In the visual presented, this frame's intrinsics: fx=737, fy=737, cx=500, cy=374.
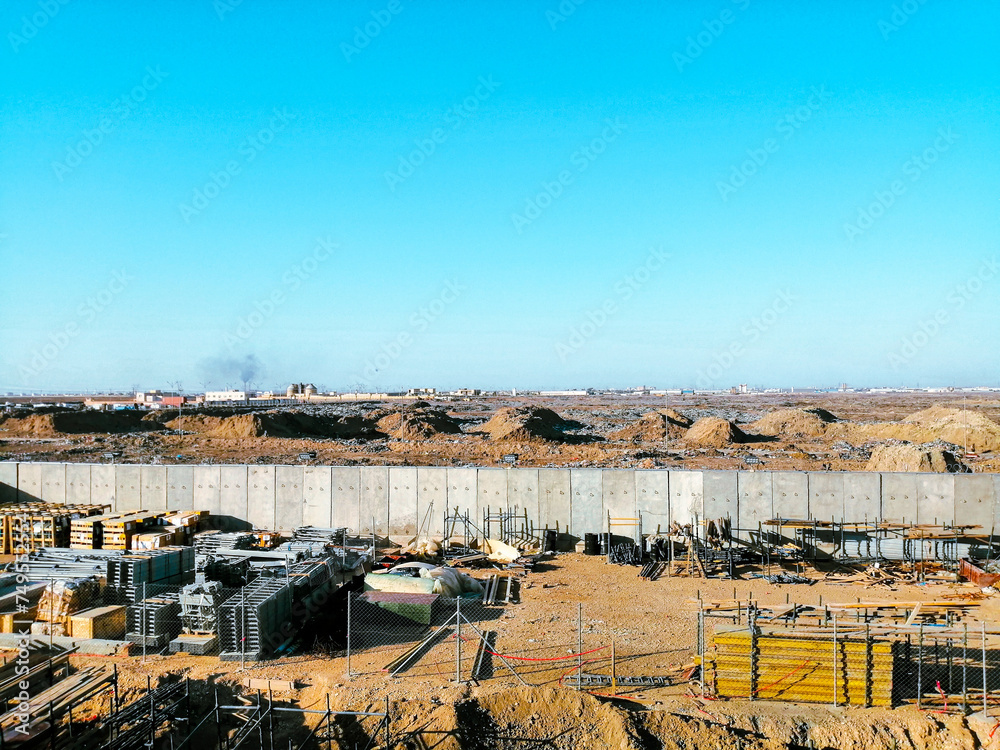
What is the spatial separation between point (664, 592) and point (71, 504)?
2110 centimetres

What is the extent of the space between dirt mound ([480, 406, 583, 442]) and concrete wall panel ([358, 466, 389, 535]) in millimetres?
34246

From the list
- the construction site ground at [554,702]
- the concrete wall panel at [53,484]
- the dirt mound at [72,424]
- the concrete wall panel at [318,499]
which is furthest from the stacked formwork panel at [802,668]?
the dirt mound at [72,424]

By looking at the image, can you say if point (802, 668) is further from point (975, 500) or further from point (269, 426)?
point (269, 426)

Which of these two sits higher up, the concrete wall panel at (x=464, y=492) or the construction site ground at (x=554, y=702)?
the concrete wall panel at (x=464, y=492)

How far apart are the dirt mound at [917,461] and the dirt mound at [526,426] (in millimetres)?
27772

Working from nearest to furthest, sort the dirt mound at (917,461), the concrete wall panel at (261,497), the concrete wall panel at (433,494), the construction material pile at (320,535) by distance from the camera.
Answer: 1. the construction material pile at (320,535)
2. the concrete wall panel at (433,494)
3. the concrete wall panel at (261,497)
4. the dirt mound at (917,461)

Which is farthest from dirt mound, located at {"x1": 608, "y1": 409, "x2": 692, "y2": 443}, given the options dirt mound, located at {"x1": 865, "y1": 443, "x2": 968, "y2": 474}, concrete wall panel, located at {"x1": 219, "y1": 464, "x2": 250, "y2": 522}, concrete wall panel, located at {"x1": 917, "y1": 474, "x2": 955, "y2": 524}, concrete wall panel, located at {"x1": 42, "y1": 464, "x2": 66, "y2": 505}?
concrete wall panel, located at {"x1": 42, "y1": 464, "x2": 66, "y2": 505}

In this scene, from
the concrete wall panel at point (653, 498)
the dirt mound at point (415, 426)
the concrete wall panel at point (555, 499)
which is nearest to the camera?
the concrete wall panel at point (653, 498)

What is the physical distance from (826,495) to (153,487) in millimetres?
22703

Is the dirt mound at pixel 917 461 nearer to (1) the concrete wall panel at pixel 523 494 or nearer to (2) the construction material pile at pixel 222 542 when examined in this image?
(1) the concrete wall panel at pixel 523 494

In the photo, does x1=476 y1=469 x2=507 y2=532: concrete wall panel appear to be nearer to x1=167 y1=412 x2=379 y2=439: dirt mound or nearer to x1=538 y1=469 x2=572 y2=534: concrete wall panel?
x1=538 y1=469 x2=572 y2=534: concrete wall panel

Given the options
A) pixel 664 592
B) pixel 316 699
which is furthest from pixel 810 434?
pixel 316 699

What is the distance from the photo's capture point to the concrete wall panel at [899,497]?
72.6 ft

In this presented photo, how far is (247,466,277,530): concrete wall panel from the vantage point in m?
25.5
